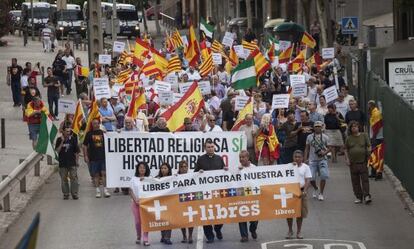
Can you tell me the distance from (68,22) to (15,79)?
42.8m

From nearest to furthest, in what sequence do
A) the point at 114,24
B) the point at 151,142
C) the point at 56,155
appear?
the point at 151,142 < the point at 56,155 < the point at 114,24

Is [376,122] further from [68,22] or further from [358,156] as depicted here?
[68,22]

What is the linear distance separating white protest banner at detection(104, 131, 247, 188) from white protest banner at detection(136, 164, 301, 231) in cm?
313

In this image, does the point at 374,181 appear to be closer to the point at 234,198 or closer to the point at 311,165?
the point at 311,165

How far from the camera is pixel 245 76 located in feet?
94.8

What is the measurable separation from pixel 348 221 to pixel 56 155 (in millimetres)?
5905

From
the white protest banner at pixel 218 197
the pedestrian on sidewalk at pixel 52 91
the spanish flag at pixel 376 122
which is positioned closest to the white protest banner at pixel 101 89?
the spanish flag at pixel 376 122

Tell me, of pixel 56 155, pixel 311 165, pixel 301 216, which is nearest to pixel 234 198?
pixel 301 216

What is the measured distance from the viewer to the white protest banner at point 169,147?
823 inches

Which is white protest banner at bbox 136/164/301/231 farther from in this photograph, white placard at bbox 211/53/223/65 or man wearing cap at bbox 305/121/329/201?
white placard at bbox 211/53/223/65

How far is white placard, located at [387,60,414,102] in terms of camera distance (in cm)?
2775

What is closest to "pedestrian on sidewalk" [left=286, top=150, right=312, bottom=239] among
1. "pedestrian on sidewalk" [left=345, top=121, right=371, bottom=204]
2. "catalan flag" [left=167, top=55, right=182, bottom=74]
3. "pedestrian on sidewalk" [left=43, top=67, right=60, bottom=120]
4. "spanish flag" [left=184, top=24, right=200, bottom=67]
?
"pedestrian on sidewalk" [left=345, top=121, right=371, bottom=204]

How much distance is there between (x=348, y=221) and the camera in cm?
1950

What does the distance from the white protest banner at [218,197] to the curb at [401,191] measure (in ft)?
10.5
